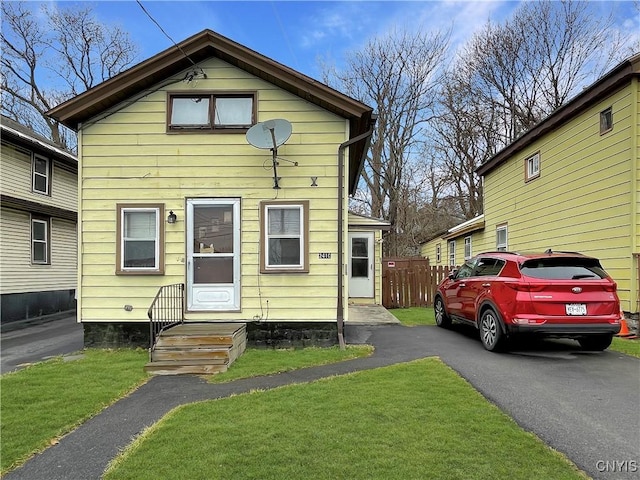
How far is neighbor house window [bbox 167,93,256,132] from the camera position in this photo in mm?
8180

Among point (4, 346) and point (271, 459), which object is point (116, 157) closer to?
point (4, 346)

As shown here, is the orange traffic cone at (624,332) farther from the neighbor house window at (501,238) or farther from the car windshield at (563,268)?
the neighbor house window at (501,238)

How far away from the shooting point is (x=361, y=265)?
565 inches

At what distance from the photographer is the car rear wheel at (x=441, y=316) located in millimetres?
10267

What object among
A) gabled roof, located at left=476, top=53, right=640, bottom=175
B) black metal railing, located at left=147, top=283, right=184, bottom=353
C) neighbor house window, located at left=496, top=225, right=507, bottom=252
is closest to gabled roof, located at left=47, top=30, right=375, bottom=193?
black metal railing, located at left=147, top=283, right=184, bottom=353

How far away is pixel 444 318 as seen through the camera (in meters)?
10.3

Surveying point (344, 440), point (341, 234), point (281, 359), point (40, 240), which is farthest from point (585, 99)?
point (40, 240)

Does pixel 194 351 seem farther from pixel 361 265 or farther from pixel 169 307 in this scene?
pixel 361 265

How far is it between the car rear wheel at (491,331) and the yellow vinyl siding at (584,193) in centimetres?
336

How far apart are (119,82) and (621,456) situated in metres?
8.70

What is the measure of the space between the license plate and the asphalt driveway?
767mm

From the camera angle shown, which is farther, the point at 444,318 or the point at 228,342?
the point at 444,318

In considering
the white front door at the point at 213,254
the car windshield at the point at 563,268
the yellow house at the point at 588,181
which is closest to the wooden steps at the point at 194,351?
the white front door at the point at 213,254

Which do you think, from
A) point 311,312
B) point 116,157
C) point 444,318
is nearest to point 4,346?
point 116,157
